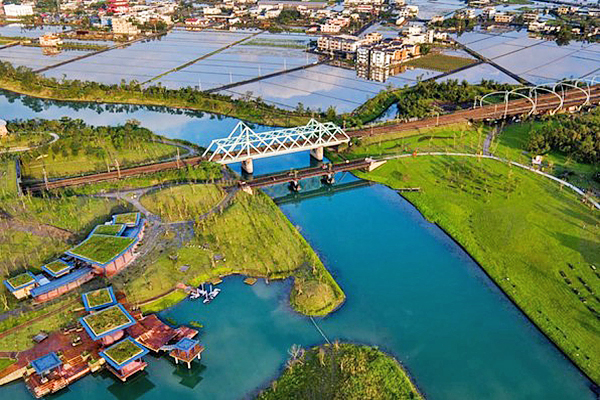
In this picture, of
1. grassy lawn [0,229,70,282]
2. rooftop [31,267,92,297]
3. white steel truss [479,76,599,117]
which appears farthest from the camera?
white steel truss [479,76,599,117]

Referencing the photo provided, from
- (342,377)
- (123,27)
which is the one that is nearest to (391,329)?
(342,377)

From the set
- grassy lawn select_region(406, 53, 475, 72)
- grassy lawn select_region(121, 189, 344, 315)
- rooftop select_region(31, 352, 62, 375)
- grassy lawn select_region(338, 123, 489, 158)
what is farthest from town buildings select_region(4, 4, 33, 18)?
rooftop select_region(31, 352, 62, 375)

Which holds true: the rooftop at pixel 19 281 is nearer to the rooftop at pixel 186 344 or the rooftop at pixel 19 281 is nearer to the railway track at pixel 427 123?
the rooftop at pixel 186 344

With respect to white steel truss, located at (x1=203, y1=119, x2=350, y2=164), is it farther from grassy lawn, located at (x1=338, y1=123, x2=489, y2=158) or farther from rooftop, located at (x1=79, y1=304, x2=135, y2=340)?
rooftop, located at (x1=79, y1=304, x2=135, y2=340)

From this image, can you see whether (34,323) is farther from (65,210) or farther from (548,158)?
(548,158)

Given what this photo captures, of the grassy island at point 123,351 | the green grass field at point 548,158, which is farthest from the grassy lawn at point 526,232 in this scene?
the grassy island at point 123,351

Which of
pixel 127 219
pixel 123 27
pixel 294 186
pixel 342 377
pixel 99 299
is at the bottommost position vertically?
pixel 342 377
